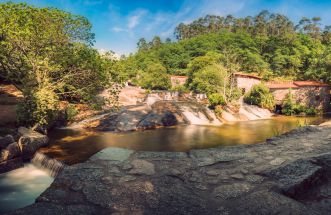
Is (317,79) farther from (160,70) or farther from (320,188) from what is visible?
(320,188)

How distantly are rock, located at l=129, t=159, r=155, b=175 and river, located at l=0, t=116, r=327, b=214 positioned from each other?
433 centimetres

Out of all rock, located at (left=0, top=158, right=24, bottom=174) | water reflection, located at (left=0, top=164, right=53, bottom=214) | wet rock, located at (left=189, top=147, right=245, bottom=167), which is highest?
wet rock, located at (left=189, top=147, right=245, bottom=167)

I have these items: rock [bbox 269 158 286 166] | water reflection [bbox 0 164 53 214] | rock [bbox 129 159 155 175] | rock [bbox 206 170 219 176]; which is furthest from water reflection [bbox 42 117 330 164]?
rock [bbox 269 158 286 166]

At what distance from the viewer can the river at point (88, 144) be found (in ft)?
32.4

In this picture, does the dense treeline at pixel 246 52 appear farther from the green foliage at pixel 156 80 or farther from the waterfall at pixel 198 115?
the waterfall at pixel 198 115

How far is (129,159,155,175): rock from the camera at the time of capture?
7.00 meters

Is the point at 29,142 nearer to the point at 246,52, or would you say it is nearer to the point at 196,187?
the point at 196,187

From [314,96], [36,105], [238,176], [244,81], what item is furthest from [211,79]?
[238,176]

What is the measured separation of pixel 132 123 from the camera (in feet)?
80.1

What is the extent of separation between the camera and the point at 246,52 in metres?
79.2

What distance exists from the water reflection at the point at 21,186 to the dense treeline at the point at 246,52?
85.5 ft

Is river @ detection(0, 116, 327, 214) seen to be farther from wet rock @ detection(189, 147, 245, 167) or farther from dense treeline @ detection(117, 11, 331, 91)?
dense treeline @ detection(117, 11, 331, 91)

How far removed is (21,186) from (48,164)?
7.30 ft

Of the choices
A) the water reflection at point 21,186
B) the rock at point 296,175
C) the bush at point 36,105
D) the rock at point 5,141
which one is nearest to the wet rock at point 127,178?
the rock at point 296,175
